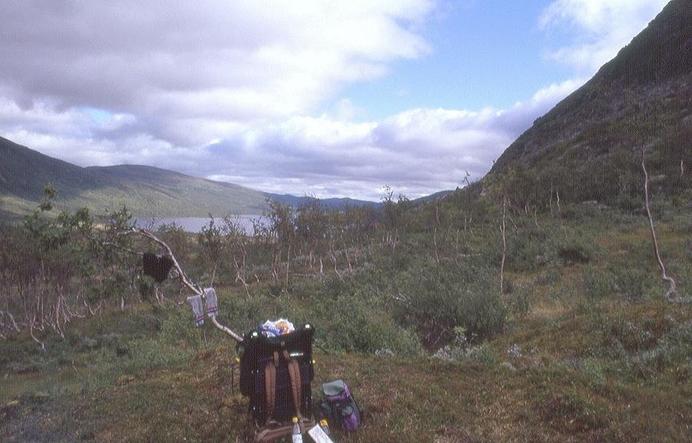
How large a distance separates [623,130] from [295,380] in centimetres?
5710

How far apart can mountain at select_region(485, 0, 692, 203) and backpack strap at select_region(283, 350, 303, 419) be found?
27681 millimetres

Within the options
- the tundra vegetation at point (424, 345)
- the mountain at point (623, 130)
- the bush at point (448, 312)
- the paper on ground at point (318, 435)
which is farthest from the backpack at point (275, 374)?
the mountain at point (623, 130)

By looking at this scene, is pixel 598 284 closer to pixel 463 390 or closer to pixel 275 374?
pixel 463 390

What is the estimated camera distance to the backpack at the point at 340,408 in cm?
A: 673

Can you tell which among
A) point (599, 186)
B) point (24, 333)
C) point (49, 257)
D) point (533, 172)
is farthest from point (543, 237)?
point (24, 333)

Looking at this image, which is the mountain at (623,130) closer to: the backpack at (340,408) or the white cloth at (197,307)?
the backpack at (340,408)

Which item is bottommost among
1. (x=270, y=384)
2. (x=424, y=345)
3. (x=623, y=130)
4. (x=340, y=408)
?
(x=424, y=345)

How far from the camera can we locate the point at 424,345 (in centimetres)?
1430

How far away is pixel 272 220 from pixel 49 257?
18269 millimetres

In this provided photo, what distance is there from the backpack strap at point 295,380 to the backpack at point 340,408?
0.59 m

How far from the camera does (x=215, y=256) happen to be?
41500mm

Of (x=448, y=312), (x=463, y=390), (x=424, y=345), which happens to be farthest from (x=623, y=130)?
(x=463, y=390)

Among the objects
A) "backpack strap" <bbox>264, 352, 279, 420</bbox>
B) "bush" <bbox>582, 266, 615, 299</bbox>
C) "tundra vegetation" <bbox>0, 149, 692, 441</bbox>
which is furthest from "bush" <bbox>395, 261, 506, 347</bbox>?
"backpack strap" <bbox>264, 352, 279, 420</bbox>

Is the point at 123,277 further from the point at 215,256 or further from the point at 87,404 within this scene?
the point at 215,256
